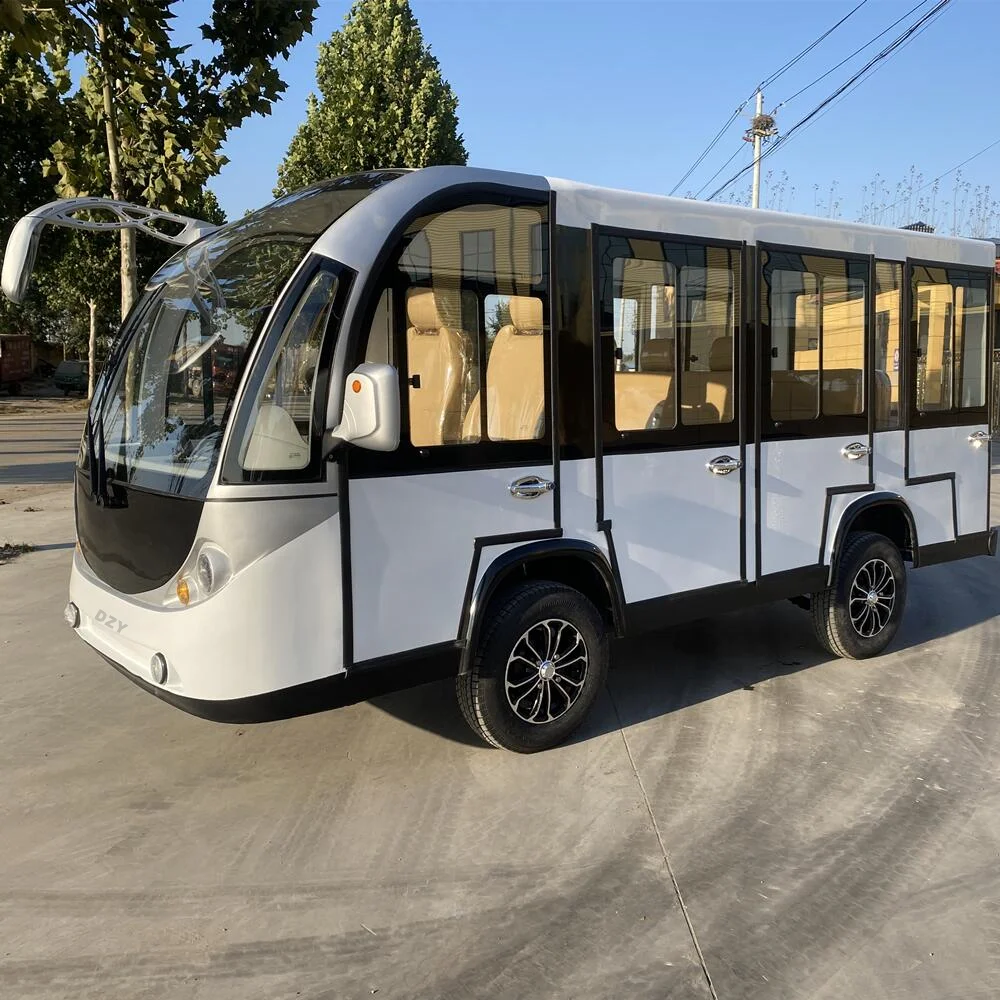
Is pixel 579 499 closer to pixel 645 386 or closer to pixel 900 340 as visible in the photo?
pixel 645 386

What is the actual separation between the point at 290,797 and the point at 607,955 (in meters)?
1.71

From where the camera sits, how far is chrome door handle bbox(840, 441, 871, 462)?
572cm

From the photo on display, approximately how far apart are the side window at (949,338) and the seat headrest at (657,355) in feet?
7.40

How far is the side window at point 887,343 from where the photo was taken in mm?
5879

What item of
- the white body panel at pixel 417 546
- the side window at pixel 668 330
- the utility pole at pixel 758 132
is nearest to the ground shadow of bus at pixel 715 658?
the white body panel at pixel 417 546

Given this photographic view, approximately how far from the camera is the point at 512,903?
3297 mm

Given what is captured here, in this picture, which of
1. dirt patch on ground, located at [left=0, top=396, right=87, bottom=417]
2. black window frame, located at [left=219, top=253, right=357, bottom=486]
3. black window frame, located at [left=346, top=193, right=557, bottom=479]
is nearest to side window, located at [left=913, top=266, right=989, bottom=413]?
black window frame, located at [left=346, top=193, right=557, bottom=479]

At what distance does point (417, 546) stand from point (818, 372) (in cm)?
293

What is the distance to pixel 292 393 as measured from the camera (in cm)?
363

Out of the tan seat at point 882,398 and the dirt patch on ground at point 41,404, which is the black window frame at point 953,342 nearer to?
the tan seat at point 882,398

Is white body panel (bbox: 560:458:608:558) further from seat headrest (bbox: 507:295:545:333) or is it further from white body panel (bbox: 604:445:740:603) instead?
seat headrest (bbox: 507:295:545:333)

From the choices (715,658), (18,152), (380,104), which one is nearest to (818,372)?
(715,658)

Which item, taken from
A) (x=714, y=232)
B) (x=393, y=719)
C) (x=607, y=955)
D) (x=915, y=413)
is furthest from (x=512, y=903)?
(x=915, y=413)

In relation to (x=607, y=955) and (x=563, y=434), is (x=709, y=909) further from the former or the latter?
(x=563, y=434)
